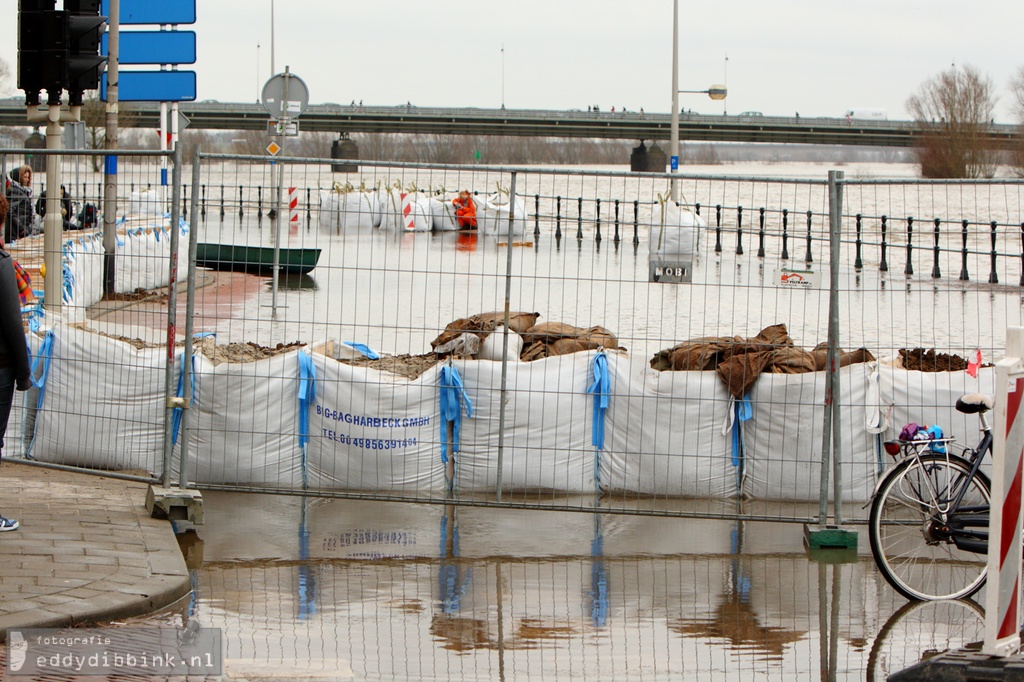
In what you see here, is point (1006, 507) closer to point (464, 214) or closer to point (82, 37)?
point (82, 37)

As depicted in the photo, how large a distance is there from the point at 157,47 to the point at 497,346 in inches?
635

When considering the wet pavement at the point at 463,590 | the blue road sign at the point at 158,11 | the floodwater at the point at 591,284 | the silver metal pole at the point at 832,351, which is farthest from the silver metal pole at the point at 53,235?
the blue road sign at the point at 158,11

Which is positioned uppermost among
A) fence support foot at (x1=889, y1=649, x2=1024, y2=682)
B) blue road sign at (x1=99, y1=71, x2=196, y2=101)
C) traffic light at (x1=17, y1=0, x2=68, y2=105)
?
blue road sign at (x1=99, y1=71, x2=196, y2=101)

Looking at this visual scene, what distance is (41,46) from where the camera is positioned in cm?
937

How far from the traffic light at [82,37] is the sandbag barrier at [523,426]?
325cm

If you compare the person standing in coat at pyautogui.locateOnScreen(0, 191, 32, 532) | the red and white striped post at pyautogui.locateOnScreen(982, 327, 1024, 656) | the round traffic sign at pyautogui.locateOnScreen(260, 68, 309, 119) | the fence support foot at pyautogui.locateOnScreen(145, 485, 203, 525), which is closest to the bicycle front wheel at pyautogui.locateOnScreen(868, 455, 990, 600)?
the red and white striped post at pyautogui.locateOnScreen(982, 327, 1024, 656)

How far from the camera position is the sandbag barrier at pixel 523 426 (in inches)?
292

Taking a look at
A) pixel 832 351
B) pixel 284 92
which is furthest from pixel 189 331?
pixel 284 92

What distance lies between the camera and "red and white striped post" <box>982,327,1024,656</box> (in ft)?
14.8

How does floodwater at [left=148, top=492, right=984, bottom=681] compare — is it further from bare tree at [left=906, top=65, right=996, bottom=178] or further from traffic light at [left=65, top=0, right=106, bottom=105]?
bare tree at [left=906, top=65, right=996, bottom=178]

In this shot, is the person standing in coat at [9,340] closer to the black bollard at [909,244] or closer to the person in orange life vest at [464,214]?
the person in orange life vest at [464,214]

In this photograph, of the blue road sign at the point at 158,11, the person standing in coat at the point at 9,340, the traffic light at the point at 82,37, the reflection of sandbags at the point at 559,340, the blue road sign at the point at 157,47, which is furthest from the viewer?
the blue road sign at the point at 157,47

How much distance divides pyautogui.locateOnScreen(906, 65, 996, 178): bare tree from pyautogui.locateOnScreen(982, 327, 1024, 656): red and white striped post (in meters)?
57.2

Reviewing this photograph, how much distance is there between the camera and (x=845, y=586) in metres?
6.09
